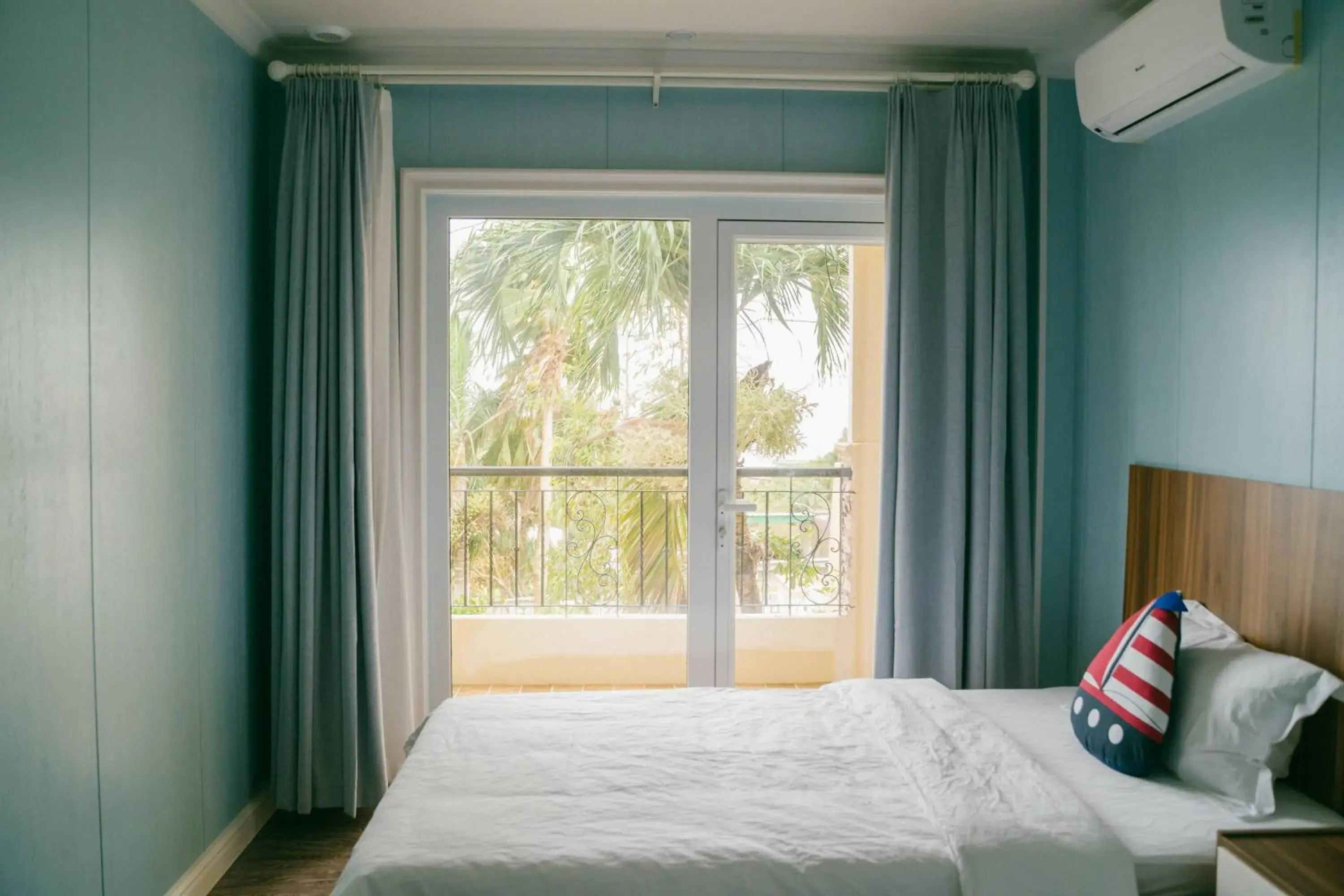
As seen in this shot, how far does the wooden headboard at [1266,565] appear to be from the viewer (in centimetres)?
209

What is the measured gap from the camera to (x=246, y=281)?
3051 mm

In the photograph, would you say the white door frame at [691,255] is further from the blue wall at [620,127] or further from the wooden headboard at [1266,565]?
the wooden headboard at [1266,565]

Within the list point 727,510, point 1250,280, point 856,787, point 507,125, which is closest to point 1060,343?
point 1250,280

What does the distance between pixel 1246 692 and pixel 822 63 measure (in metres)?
2.39

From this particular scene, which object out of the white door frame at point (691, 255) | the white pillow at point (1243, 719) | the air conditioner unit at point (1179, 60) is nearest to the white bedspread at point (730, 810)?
the white pillow at point (1243, 719)

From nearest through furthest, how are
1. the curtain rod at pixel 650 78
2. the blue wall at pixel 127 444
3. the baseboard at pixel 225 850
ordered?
1. the blue wall at pixel 127 444
2. the baseboard at pixel 225 850
3. the curtain rod at pixel 650 78

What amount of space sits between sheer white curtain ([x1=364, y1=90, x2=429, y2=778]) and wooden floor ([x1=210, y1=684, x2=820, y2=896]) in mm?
245

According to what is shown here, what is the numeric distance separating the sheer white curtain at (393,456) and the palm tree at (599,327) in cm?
18

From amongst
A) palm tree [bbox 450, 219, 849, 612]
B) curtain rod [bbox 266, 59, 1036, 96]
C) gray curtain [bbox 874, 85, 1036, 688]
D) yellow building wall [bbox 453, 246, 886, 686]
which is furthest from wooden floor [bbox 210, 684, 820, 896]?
curtain rod [bbox 266, 59, 1036, 96]

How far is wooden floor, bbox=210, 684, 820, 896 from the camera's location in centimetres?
272

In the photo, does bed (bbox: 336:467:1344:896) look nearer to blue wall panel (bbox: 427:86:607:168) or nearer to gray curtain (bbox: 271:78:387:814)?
gray curtain (bbox: 271:78:387:814)

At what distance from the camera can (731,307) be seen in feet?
11.1

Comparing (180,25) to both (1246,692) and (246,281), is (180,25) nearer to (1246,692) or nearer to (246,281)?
(246,281)

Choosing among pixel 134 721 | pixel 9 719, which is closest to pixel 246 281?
pixel 134 721
